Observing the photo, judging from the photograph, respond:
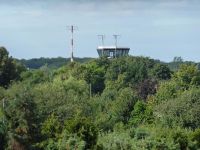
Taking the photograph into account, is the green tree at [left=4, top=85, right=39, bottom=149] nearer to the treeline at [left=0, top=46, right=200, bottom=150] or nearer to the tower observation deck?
the treeline at [left=0, top=46, right=200, bottom=150]

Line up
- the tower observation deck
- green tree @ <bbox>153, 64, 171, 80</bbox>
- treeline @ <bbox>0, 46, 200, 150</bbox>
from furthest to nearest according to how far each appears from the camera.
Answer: the tower observation deck, green tree @ <bbox>153, 64, 171, 80</bbox>, treeline @ <bbox>0, 46, 200, 150</bbox>

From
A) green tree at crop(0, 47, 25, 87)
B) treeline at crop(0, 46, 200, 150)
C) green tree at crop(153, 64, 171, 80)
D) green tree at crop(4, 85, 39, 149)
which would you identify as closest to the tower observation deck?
green tree at crop(153, 64, 171, 80)

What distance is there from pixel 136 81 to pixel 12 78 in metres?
22.1

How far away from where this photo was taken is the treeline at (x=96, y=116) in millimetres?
36781

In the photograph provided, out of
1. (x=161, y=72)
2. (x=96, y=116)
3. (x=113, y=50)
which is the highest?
(x=113, y=50)

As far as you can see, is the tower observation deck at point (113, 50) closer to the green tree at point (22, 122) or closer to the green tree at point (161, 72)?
the green tree at point (161, 72)

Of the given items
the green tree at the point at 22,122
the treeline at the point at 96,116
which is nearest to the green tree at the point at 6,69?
the treeline at the point at 96,116

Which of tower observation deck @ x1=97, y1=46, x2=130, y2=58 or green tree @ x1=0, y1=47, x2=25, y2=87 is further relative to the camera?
tower observation deck @ x1=97, y1=46, x2=130, y2=58

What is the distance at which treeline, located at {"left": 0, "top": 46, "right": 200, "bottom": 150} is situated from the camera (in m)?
36.8

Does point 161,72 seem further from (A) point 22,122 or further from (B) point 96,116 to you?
(A) point 22,122

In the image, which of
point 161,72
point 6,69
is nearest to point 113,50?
point 161,72

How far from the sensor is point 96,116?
49.1 meters

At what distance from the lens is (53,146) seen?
Result: 36094 mm

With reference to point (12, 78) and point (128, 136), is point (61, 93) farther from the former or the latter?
point (12, 78)
